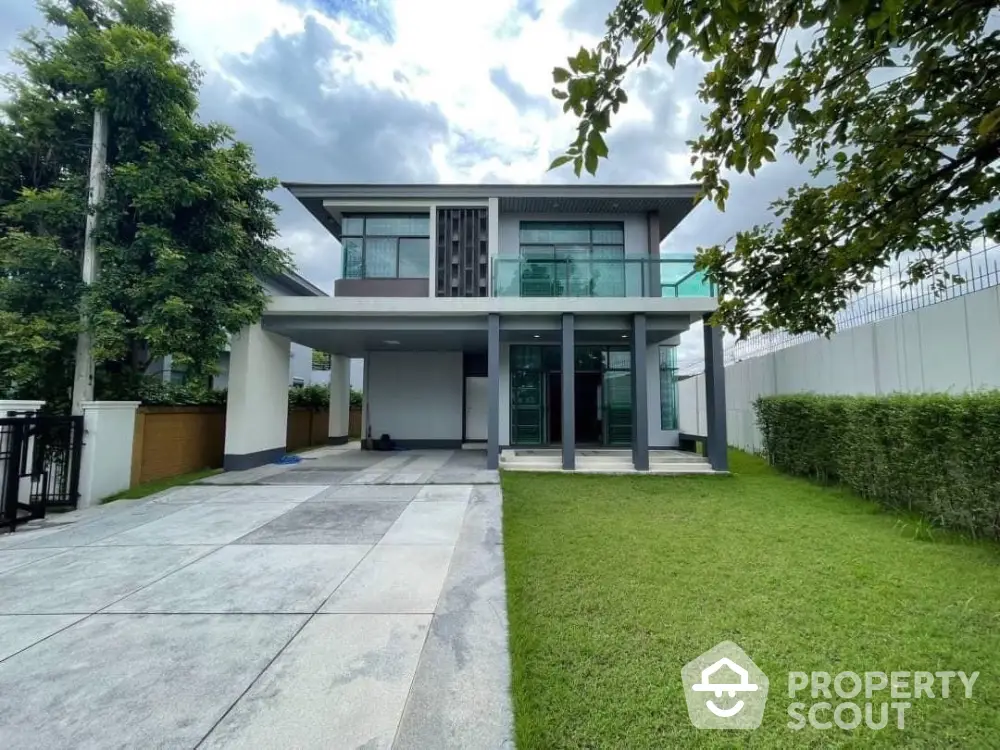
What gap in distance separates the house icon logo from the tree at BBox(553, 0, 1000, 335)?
7.88ft

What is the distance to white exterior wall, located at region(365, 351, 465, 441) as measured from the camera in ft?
43.2

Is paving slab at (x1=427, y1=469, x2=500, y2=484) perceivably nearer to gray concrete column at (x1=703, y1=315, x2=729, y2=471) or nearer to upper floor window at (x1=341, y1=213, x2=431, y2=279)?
gray concrete column at (x1=703, y1=315, x2=729, y2=471)

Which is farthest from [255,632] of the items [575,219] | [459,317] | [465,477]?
[575,219]

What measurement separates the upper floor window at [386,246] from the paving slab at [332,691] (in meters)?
10.1

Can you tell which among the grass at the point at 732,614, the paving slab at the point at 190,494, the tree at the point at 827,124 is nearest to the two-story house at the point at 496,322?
the paving slab at the point at 190,494

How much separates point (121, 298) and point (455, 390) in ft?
26.2

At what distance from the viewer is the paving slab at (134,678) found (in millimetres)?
2014

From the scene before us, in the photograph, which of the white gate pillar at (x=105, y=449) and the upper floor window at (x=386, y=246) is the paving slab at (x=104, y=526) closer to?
the white gate pillar at (x=105, y=449)

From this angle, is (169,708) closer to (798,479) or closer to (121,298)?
(121,298)

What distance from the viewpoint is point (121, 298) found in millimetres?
7051

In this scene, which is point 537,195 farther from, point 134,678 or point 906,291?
point 134,678

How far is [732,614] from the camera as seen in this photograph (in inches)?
120

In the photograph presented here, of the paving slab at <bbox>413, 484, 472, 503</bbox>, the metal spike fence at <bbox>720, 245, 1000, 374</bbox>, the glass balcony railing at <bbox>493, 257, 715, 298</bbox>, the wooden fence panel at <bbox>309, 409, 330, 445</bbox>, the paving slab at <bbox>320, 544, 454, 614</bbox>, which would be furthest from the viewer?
the wooden fence panel at <bbox>309, 409, 330, 445</bbox>

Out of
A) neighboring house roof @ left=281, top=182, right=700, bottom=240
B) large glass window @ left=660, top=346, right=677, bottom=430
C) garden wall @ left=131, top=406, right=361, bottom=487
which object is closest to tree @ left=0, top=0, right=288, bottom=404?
garden wall @ left=131, top=406, right=361, bottom=487
